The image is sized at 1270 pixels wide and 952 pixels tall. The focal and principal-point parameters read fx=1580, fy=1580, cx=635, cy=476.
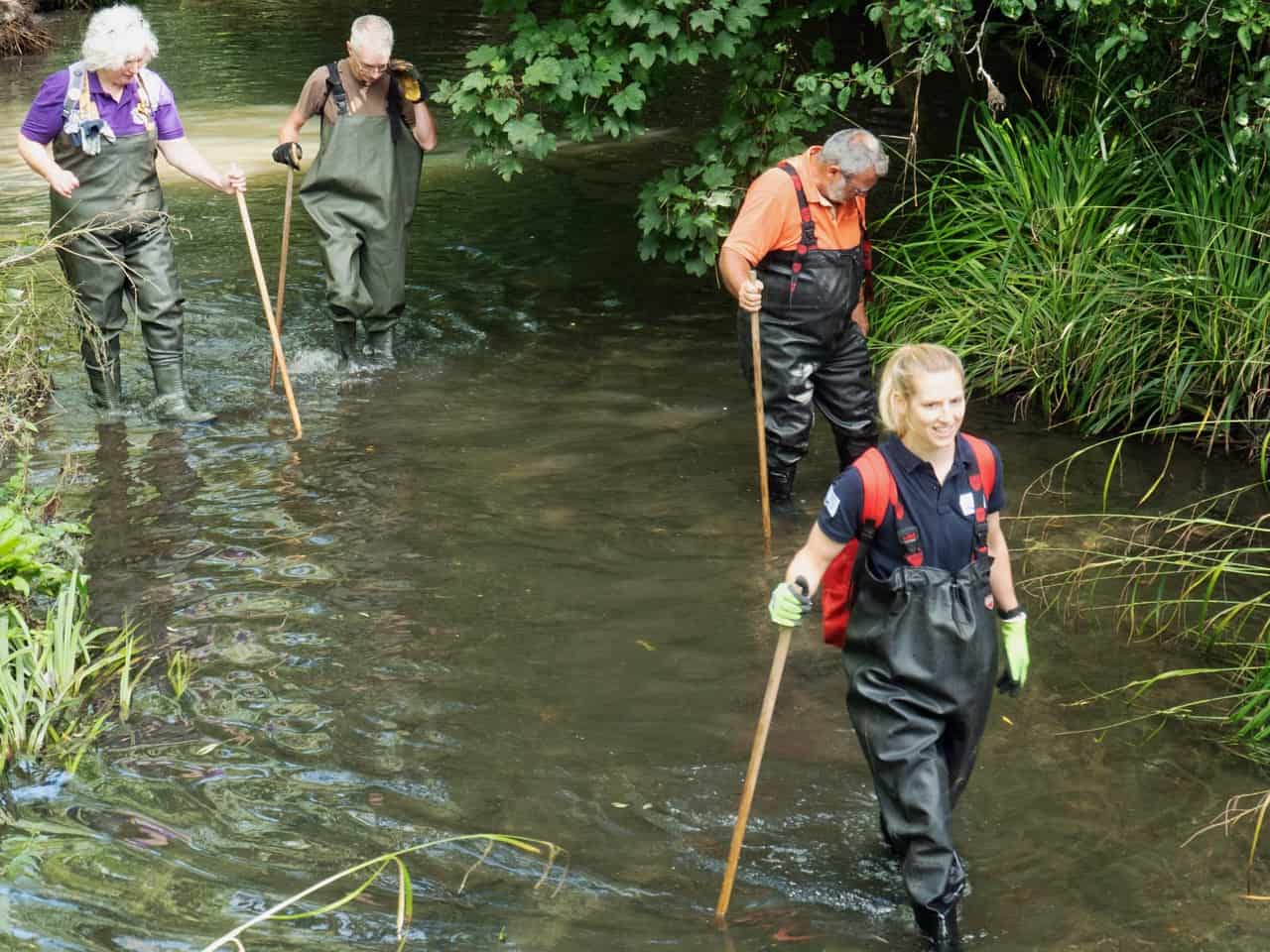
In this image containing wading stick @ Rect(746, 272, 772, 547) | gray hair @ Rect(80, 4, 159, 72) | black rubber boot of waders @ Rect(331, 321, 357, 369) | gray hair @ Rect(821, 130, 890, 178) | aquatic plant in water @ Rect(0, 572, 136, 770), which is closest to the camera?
aquatic plant in water @ Rect(0, 572, 136, 770)

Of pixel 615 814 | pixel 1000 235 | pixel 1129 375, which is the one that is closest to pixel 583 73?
pixel 1000 235

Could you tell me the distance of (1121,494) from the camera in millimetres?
7172

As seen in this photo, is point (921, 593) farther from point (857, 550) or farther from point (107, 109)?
point (107, 109)

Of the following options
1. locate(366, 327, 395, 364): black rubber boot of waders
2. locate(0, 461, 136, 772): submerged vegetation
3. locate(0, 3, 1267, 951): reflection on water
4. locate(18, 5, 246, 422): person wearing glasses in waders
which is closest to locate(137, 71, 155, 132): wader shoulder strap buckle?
locate(18, 5, 246, 422): person wearing glasses in waders

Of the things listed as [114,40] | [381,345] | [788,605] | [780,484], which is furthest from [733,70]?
[788,605]

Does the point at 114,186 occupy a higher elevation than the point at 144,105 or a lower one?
lower

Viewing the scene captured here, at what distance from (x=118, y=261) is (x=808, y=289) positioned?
136 inches

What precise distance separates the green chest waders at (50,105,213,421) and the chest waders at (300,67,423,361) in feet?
3.20

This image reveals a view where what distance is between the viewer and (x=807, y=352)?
682 centimetres

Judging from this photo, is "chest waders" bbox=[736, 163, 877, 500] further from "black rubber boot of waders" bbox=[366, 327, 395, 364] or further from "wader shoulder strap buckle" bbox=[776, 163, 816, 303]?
"black rubber boot of waders" bbox=[366, 327, 395, 364]

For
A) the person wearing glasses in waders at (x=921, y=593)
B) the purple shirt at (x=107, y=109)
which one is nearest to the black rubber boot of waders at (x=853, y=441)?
the person wearing glasses in waders at (x=921, y=593)

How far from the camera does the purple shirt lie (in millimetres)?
7574

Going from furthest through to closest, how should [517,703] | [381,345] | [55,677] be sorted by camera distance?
[381,345]
[517,703]
[55,677]

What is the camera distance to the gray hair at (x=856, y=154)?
20.7 feet
